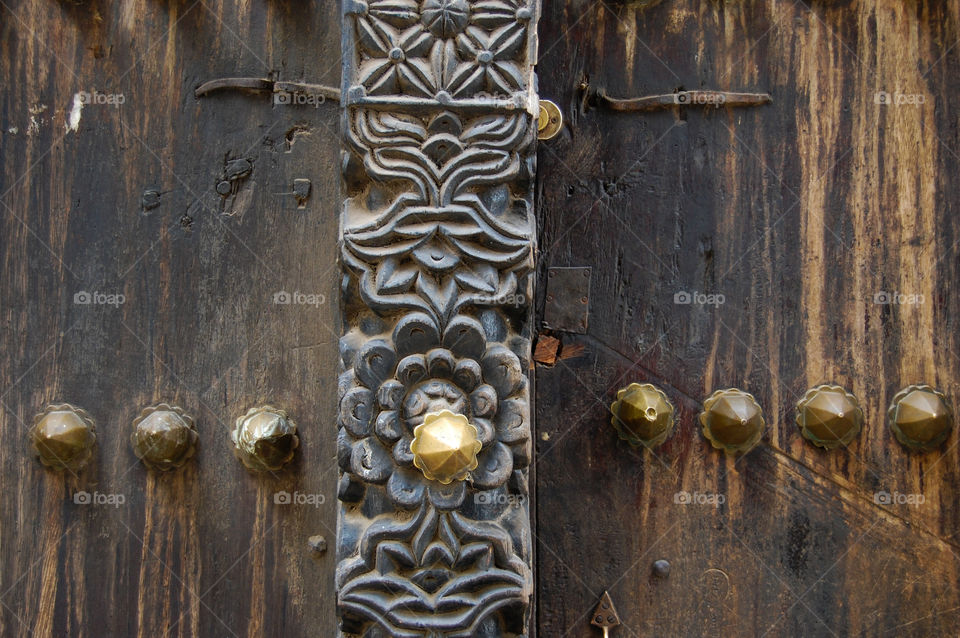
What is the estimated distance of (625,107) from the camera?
178 centimetres

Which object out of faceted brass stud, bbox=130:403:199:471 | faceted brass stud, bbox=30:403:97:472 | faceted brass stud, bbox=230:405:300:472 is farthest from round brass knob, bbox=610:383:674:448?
faceted brass stud, bbox=30:403:97:472

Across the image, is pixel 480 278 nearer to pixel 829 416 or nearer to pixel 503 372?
pixel 503 372

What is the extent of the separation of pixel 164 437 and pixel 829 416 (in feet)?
3.95

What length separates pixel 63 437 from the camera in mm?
1657

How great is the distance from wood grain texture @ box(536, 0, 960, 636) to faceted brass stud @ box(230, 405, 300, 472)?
0.47 metres

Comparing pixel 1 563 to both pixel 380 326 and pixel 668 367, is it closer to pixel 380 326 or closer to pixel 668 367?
pixel 380 326

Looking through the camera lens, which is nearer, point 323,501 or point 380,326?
point 380,326

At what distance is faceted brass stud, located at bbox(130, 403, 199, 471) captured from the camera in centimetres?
167

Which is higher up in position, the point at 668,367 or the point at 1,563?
the point at 668,367

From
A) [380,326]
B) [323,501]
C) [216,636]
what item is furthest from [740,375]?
[216,636]

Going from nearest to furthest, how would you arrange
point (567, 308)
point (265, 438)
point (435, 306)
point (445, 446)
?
point (445, 446), point (435, 306), point (265, 438), point (567, 308)

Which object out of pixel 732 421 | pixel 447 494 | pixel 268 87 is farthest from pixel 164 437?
pixel 732 421

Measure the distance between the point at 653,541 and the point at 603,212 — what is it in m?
0.63

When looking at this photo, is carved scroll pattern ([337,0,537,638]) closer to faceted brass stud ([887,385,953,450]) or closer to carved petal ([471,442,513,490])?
carved petal ([471,442,513,490])
